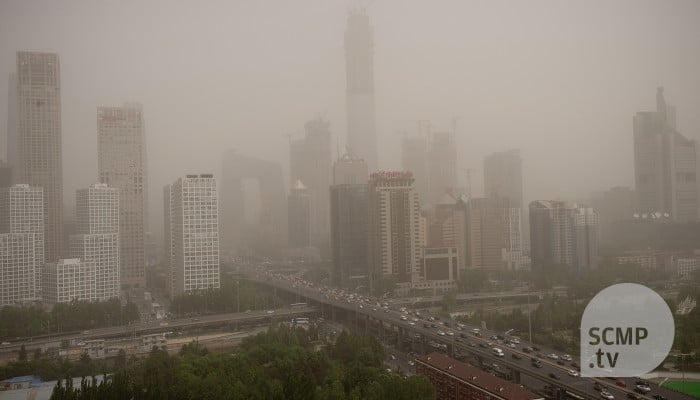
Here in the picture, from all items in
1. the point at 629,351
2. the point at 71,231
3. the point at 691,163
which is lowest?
the point at 629,351

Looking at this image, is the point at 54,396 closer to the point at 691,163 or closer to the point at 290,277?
the point at 290,277

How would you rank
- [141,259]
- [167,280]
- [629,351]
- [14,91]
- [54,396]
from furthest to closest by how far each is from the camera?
[141,259] < [167,280] < [14,91] < [54,396] < [629,351]

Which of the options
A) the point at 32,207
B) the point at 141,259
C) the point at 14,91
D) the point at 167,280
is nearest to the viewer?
the point at 14,91

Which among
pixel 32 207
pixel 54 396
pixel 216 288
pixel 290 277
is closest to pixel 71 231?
pixel 32 207

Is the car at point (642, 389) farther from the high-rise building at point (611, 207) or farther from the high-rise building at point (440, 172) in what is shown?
the high-rise building at point (440, 172)

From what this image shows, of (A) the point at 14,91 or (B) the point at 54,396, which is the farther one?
(A) the point at 14,91

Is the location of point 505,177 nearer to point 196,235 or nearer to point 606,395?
point 196,235

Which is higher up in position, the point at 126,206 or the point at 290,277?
the point at 126,206

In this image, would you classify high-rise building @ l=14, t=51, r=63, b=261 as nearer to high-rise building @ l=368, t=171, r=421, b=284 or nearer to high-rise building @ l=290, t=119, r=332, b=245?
high-rise building @ l=290, t=119, r=332, b=245
